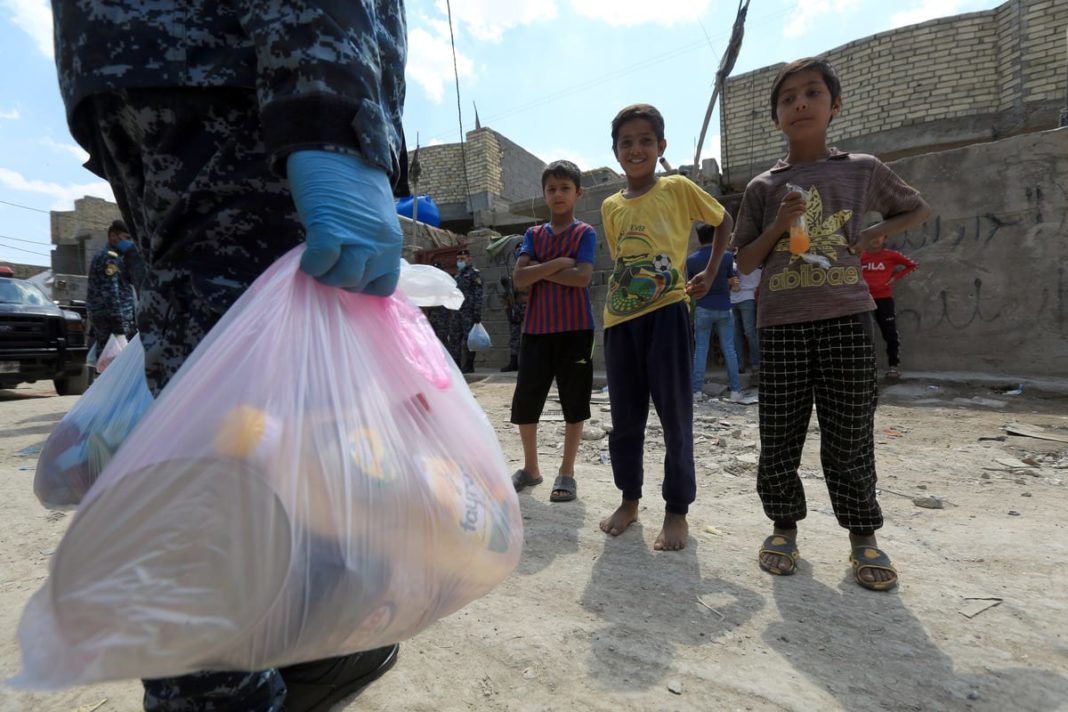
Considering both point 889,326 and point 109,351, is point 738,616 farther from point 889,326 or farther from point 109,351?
point 109,351

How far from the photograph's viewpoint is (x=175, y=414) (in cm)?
77

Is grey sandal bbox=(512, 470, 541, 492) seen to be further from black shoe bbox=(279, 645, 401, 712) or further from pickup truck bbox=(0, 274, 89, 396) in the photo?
pickup truck bbox=(0, 274, 89, 396)

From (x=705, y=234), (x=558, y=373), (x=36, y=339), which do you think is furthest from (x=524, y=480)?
(x=36, y=339)

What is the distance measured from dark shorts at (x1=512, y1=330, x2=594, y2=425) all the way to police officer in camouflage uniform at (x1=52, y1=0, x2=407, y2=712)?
1.73 meters

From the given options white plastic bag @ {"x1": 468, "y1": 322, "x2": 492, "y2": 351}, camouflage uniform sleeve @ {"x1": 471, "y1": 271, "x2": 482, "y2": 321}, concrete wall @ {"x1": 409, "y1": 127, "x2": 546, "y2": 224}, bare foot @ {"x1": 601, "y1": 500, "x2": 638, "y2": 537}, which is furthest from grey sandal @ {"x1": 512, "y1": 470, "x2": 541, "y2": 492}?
concrete wall @ {"x1": 409, "y1": 127, "x2": 546, "y2": 224}

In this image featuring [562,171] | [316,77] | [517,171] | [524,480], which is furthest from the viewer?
[517,171]

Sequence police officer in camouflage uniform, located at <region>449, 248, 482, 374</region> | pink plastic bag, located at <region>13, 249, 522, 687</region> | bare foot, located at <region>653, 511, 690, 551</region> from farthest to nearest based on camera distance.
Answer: police officer in camouflage uniform, located at <region>449, 248, 482, 374</region> → bare foot, located at <region>653, 511, 690, 551</region> → pink plastic bag, located at <region>13, 249, 522, 687</region>

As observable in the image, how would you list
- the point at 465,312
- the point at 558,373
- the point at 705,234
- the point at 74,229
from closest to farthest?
the point at 558,373
the point at 705,234
the point at 465,312
the point at 74,229

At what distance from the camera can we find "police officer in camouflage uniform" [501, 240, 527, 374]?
7.75 meters

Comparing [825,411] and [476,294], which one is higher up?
[476,294]

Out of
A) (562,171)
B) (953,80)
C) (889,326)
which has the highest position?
(953,80)

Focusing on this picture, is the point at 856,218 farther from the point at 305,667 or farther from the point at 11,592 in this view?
the point at 11,592

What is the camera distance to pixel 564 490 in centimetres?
263

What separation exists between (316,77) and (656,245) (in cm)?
153
